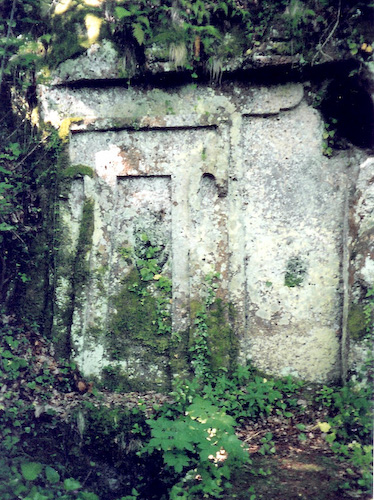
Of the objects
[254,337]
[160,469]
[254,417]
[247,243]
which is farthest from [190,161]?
[160,469]

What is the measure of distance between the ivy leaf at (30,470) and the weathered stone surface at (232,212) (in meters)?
1.47

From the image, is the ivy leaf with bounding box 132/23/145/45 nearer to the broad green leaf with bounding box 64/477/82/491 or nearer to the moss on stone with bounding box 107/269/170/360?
the moss on stone with bounding box 107/269/170/360

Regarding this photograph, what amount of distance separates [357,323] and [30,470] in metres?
3.43

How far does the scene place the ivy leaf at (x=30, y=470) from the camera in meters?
3.66

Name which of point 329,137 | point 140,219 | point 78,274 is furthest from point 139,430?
point 329,137

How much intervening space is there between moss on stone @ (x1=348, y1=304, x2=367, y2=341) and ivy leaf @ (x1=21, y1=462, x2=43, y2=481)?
330cm

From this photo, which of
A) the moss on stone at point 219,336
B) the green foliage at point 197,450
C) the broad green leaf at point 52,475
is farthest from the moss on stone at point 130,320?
the broad green leaf at point 52,475

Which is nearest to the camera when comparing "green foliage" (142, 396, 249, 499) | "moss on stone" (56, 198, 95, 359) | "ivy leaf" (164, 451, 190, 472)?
"ivy leaf" (164, 451, 190, 472)

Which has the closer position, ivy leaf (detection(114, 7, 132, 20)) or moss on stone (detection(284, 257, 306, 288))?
ivy leaf (detection(114, 7, 132, 20))

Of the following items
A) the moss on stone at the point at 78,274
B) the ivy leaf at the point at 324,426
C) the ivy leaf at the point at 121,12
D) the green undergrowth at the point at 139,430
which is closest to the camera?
the green undergrowth at the point at 139,430

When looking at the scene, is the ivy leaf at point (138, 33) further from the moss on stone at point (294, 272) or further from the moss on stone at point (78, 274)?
the moss on stone at point (294, 272)

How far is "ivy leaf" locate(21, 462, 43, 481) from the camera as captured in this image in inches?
144

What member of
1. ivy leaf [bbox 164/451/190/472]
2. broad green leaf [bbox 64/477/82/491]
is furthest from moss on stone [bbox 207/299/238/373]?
broad green leaf [bbox 64/477/82/491]

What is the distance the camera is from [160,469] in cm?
418
